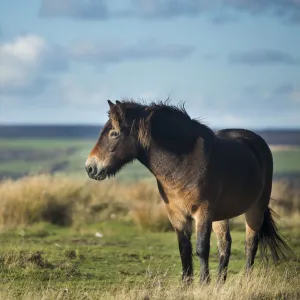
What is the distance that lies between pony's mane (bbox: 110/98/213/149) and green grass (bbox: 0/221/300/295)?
1.71 m

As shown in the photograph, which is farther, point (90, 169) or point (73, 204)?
point (73, 204)

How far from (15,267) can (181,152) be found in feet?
11.0

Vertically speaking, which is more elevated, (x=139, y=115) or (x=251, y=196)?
(x=139, y=115)

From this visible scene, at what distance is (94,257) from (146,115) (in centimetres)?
471

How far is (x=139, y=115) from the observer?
11305 millimetres

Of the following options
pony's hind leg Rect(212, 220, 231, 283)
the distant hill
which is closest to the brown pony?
pony's hind leg Rect(212, 220, 231, 283)

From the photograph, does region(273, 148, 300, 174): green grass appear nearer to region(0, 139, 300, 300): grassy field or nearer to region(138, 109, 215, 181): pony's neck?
region(0, 139, 300, 300): grassy field

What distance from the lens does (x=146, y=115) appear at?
445 inches

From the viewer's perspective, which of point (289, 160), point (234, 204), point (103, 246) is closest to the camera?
point (234, 204)

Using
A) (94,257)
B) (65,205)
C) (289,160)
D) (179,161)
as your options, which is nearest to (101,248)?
(94,257)

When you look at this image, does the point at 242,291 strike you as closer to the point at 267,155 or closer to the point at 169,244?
the point at 267,155

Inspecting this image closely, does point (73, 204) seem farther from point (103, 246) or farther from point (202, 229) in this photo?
point (202, 229)

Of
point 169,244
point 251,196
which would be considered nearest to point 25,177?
point 169,244

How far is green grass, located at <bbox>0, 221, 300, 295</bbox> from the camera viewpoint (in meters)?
12.5
